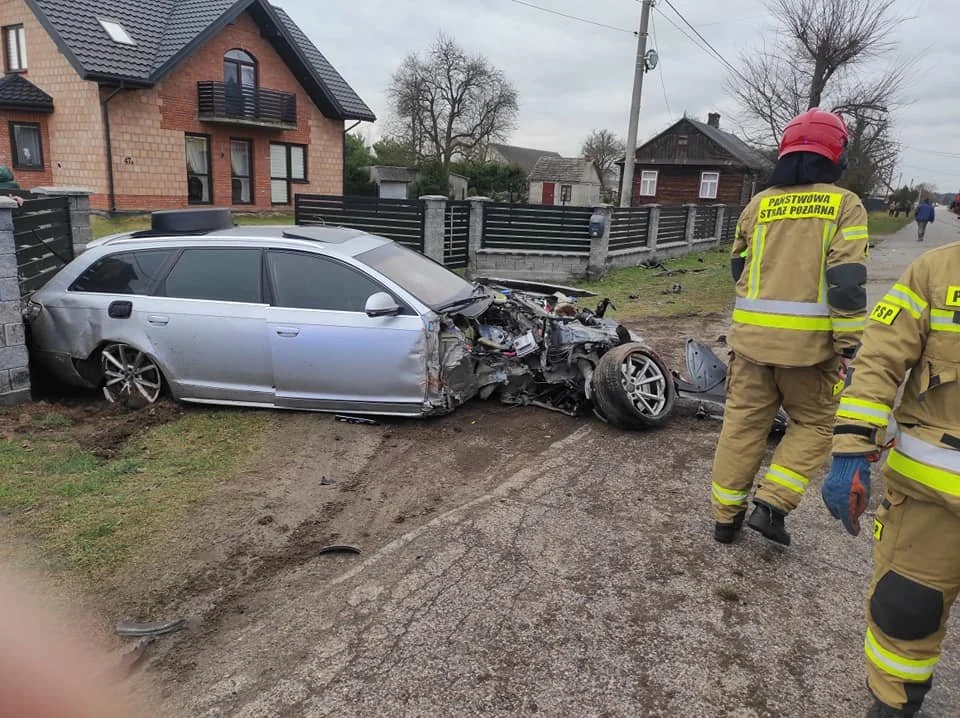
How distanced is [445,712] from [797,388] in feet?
7.16

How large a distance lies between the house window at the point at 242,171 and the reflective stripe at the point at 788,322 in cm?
2441

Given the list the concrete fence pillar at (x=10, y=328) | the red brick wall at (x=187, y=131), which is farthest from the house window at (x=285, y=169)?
the concrete fence pillar at (x=10, y=328)

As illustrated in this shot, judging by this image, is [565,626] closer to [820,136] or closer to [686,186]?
[820,136]

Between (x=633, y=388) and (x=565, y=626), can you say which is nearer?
(x=565, y=626)

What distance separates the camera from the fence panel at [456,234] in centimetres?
1359

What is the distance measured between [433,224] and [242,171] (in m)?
15.1

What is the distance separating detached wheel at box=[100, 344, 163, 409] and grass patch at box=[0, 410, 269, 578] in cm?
42

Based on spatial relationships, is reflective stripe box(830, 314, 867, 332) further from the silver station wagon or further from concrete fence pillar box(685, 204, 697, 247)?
concrete fence pillar box(685, 204, 697, 247)

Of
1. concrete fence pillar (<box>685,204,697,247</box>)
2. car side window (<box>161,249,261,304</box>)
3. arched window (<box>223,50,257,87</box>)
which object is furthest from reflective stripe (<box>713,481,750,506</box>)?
arched window (<box>223,50,257,87</box>)

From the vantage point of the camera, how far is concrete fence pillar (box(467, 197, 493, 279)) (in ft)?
45.6

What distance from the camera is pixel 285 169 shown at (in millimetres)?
26594

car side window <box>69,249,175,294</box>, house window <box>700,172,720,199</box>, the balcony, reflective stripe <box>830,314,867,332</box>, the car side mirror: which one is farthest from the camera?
house window <box>700,172,720,199</box>

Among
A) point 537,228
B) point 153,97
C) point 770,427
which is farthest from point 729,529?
point 153,97

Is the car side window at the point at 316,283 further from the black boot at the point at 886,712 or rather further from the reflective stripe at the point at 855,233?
the black boot at the point at 886,712
